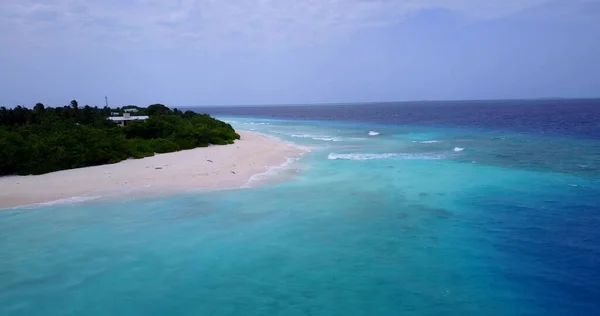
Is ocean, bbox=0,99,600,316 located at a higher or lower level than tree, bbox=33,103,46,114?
lower

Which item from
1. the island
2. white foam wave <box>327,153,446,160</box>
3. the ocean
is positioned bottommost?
the ocean

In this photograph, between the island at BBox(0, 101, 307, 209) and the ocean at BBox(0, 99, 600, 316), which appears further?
the island at BBox(0, 101, 307, 209)

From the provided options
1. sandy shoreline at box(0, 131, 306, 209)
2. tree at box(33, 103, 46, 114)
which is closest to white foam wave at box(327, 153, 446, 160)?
sandy shoreline at box(0, 131, 306, 209)

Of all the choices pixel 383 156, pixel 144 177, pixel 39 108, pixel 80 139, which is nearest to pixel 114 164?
pixel 80 139

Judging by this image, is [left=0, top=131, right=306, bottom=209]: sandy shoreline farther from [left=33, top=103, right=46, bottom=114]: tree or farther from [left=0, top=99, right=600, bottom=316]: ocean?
[left=33, top=103, right=46, bottom=114]: tree

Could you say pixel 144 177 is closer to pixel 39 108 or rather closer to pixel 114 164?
pixel 114 164

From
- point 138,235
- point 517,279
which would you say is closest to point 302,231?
point 138,235

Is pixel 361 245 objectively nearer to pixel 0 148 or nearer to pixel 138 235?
pixel 138 235

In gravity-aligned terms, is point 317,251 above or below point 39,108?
below
